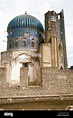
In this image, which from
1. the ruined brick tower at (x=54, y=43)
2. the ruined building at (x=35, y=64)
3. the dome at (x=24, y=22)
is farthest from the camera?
the dome at (x=24, y=22)

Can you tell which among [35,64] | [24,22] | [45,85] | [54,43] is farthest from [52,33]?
[45,85]

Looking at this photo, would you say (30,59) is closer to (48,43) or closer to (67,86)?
(48,43)

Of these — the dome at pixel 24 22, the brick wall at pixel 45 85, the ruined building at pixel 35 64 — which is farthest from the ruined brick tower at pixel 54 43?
the brick wall at pixel 45 85

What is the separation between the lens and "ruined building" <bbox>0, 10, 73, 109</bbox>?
653 inches

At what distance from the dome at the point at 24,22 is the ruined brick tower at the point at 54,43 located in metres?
1.40

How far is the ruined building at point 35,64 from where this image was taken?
16.6 m

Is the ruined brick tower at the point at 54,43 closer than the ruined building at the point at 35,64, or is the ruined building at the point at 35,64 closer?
the ruined building at the point at 35,64

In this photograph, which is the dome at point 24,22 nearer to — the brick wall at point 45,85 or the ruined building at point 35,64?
the ruined building at point 35,64

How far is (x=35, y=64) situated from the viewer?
23.2 metres

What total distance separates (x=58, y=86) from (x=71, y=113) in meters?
11.5

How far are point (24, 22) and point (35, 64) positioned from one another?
6338 mm

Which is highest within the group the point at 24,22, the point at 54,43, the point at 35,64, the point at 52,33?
the point at 24,22

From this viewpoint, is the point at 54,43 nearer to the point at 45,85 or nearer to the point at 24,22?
the point at 24,22

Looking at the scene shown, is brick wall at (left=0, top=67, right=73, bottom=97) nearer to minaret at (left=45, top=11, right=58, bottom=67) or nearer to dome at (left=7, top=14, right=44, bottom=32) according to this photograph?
minaret at (left=45, top=11, right=58, bottom=67)
